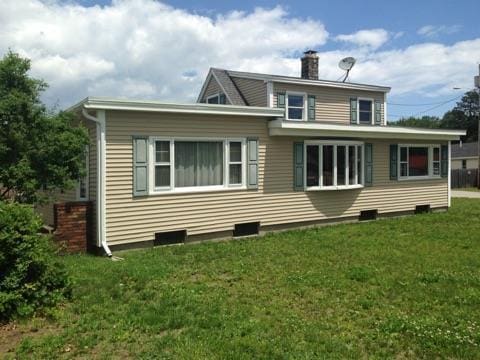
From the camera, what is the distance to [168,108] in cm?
985

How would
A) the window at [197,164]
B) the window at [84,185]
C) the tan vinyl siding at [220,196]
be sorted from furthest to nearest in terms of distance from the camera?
the window at [197,164] → the window at [84,185] → the tan vinyl siding at [220,196]

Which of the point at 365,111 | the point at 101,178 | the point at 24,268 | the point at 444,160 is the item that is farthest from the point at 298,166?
the point at 24,268

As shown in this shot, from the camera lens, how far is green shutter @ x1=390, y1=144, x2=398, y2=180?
14.6m

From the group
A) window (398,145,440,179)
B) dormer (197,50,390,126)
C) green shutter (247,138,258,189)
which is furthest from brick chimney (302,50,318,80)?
green shutter (247,138,258,189)

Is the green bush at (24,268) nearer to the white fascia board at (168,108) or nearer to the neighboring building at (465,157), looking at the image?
the white fascia board at (168,108)

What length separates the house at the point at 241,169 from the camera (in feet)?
31.2

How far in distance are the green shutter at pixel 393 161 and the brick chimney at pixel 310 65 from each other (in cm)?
610

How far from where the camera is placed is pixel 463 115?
7700 centimetres

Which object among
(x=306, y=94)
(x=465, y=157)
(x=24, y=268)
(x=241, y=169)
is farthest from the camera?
(x=465, y=157)

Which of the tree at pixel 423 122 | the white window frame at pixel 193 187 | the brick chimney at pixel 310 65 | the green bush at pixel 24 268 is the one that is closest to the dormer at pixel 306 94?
the brick chimney at pixel 310 65

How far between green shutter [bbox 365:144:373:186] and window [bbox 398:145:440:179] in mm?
1484

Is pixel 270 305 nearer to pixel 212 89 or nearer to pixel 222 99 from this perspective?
pixel 222 99

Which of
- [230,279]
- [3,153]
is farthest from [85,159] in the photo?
[230,279]

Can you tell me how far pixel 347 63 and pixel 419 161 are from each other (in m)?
7.04
